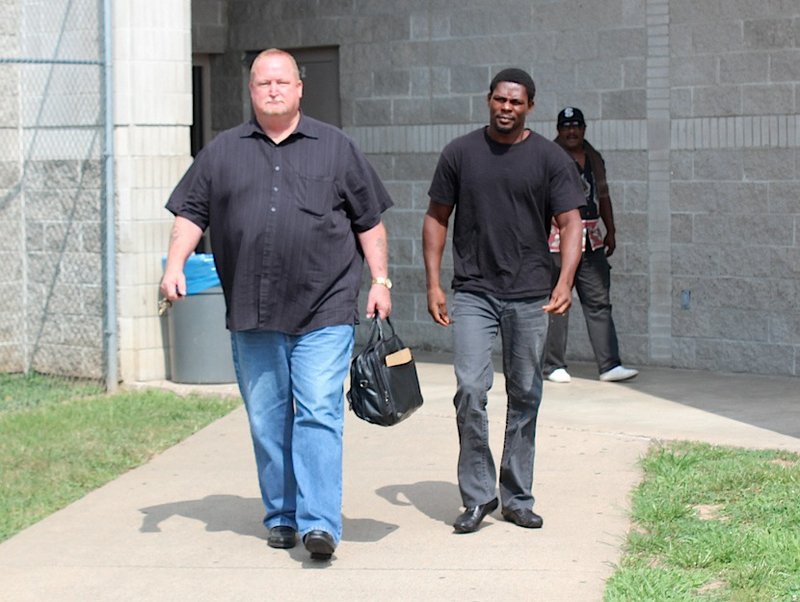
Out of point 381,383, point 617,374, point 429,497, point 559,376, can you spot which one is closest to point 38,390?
point 559,376

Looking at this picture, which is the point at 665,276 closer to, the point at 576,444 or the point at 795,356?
the point at 795,356

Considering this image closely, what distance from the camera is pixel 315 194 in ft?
19.6

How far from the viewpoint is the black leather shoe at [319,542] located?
5.84 meters

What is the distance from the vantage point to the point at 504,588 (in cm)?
557

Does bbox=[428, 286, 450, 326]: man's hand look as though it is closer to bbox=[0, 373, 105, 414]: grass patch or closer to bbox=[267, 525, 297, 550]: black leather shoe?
bbox=[267, 525, 297, 550]: black leather shoe

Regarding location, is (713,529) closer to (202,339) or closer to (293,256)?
(293,256)

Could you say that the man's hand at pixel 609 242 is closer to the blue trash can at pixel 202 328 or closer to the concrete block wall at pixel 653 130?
the concrete block wall at pixel 653 130

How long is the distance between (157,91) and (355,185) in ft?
14.6

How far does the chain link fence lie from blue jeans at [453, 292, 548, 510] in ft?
15.0

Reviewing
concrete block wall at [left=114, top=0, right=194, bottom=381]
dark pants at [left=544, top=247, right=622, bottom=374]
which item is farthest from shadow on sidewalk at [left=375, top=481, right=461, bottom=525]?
concrete block wall at [left=114, top=0, right=194, bottom=381]

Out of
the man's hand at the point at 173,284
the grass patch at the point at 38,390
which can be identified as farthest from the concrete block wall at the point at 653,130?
the man's hand at the point at 173,284

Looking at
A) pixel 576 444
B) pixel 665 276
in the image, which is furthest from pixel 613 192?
pixel 576 444

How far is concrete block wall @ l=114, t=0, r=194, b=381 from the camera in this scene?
10133mm

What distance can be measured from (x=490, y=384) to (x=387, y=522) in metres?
0.76
